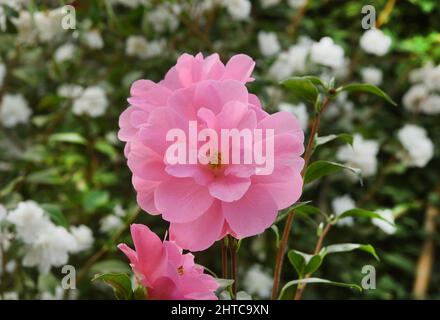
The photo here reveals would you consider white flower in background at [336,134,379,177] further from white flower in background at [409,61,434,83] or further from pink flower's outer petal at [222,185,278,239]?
pink flower's outer petal at [222,185,278,239]

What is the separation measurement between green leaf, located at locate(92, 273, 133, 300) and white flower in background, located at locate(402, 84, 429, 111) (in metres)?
1.61

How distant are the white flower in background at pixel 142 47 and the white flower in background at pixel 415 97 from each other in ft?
2.47

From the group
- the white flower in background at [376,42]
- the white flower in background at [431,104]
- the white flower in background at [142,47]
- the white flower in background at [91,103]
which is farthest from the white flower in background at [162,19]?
the white flower in background at [431,104]

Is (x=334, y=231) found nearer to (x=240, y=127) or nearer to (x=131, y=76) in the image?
(x=131, y=76)

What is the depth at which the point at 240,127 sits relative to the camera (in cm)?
57

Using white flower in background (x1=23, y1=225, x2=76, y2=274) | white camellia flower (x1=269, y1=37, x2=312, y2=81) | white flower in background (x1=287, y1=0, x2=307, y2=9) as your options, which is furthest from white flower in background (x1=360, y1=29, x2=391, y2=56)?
white flower in background (x1=23, y1=225, x2=76, y2=274)

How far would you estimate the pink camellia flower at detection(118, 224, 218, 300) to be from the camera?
1.82 feet

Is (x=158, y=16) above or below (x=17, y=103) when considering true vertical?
above

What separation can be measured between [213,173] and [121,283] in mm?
121

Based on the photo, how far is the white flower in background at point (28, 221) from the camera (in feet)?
3.73

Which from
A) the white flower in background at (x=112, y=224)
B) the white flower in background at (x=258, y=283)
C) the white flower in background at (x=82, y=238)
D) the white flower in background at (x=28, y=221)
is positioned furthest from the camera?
the white flower in background at (x=258, y=283)

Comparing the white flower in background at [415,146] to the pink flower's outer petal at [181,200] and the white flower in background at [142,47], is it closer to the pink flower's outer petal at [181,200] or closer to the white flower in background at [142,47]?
the white flower in background at [142,47]

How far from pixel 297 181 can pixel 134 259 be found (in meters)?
0.15
